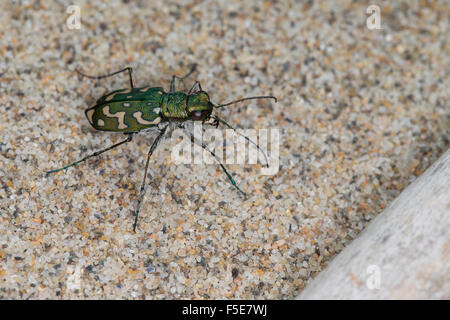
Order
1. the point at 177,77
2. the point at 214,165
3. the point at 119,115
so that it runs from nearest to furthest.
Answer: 1. the point at 119,115
2. the point at 214,165
3. the point at 177,77

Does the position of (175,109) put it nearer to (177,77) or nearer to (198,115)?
(198,115)

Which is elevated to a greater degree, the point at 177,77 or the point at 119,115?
the point at 177,77

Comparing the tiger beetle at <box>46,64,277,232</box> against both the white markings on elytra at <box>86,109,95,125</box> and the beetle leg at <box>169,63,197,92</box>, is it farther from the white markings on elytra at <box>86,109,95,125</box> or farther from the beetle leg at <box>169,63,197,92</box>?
the beetle leg at <box>169,63,197,92</box>

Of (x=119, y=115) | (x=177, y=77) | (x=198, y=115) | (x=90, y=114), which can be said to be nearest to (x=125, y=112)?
(x=119, y=115)

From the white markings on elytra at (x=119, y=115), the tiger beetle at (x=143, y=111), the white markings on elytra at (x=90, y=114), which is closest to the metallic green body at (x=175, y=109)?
A: the tiger beetle at (x=143, y=111)

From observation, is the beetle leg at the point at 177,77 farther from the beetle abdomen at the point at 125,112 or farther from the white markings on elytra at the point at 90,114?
the white markings on elytra at the point at 90,114

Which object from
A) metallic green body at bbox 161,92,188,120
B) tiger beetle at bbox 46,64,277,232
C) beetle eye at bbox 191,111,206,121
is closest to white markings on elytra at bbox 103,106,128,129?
tiger beetle at bbox 46,64,277,232

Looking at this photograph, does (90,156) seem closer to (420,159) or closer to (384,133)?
(384,133)

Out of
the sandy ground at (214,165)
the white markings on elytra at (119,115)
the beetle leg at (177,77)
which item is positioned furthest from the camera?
the beetle leg at (177,77)
